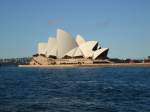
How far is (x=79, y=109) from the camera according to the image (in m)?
17.5

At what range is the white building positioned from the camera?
364 ft

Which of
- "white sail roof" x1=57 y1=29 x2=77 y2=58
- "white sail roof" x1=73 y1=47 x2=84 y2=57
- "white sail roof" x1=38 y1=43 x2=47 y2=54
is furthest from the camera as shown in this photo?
"white sail roof" x1=38 y1=43 x2=47 y2=54

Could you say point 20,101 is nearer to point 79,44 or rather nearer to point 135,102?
point 135,102

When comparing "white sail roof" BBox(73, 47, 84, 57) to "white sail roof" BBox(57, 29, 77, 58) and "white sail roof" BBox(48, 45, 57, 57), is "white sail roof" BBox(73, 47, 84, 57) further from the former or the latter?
"white sail roof" BBox(48, 45, 57, 57)

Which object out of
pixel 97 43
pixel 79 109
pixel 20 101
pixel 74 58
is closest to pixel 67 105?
pixel 79 109

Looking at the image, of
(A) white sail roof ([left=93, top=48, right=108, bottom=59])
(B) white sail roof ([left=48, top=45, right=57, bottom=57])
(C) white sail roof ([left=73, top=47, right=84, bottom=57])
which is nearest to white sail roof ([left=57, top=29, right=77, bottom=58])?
(B) white sail roof ([left=48, top=45, right=57, bottom=57])

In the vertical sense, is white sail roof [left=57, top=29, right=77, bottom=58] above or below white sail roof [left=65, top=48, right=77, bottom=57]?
above

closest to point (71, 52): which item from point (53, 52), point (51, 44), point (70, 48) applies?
point (70, 48)

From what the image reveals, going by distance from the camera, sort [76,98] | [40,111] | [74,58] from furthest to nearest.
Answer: [74,58]
[76,98]
[40,111]

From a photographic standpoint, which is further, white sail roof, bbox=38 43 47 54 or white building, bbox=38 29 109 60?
white sail roof, bbox=38 43 47 54

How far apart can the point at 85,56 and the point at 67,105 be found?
340 ft

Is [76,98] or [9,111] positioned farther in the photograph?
[76,98]

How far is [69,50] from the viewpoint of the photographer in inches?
4673

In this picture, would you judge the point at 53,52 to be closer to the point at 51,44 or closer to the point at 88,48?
the point at 51,44
